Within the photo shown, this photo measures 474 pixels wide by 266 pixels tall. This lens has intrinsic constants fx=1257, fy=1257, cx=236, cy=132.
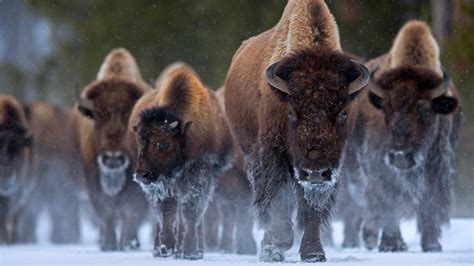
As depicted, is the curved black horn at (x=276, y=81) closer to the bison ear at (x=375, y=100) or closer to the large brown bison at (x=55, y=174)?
the bison ear at (x=375, y=100)

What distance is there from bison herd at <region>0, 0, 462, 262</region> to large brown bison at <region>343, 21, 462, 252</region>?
14 millimetres

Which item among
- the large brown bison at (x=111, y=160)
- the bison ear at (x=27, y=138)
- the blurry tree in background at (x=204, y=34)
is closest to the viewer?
the large brown bison at (x=111, y=160)

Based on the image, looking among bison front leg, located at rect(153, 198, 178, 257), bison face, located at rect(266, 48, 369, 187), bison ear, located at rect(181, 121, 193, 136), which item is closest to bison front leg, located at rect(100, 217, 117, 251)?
bison front leg, located at rect(153, 198, 178, 257)

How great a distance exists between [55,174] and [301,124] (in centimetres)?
1009

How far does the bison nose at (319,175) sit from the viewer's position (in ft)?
29.9

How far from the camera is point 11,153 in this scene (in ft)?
53.3

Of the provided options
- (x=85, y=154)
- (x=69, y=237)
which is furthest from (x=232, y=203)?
(x=69, y=237)

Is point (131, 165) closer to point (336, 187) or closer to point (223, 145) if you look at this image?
point (223, 145)

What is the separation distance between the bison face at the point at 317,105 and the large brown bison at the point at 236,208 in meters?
3.05

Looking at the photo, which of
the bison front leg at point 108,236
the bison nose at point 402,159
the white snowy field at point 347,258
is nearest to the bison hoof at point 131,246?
the bison front leg at point 108,236

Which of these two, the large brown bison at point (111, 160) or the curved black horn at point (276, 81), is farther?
the large brown bison at point (111, 160)

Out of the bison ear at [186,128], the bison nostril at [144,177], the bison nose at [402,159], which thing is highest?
the bison ear at [186,128]

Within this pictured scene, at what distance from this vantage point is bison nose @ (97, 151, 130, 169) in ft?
45.2

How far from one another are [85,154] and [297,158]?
579 cm
